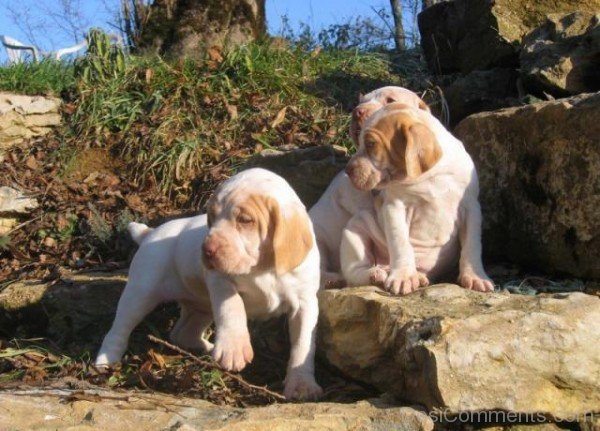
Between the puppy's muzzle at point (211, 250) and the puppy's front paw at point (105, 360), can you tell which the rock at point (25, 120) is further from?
the puppy's muzzle at point (211, 250)

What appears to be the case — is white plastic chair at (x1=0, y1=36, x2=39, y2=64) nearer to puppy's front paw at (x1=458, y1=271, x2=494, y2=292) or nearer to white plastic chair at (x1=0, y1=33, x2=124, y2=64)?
white plastic chair at (x1=0, y1=33, x2=124, y2=64)

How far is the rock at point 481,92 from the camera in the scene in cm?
720

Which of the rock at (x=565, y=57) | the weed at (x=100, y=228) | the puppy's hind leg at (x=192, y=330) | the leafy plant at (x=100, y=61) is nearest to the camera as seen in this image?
the puppy's hind leg at (x=192, y=330)

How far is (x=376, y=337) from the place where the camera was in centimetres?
425

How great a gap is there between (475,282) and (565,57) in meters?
2.43

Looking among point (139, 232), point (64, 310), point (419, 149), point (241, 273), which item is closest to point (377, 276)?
point (419, 149)

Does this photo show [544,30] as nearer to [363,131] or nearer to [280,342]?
[363,131]

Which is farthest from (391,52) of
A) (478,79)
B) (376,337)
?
(376,337)

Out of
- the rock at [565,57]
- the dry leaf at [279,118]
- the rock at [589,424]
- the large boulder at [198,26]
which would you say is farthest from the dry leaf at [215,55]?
the rock at [589,424]

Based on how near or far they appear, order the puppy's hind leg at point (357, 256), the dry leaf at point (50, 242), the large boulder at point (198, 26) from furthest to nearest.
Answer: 1. the large boulder at point (198, 26)
2. the dry leaf at point (50, 242)
3. the puppy's hind leg at point (357, 256)

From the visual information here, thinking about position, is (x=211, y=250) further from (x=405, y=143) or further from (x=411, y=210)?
(x=411, y=210)

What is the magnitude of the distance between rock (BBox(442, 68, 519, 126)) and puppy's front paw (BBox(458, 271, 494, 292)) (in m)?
→ 2.70

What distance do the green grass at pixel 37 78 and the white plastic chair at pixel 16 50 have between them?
1.02ft

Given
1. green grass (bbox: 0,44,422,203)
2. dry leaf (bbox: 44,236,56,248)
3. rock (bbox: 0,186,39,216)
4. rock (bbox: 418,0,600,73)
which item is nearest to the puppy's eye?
green grass (bbox: 0,44,422,203)
